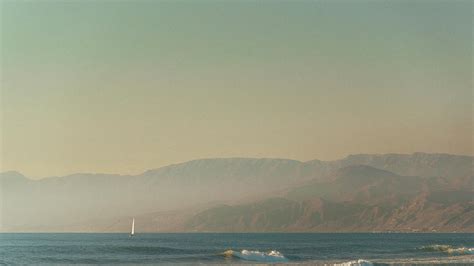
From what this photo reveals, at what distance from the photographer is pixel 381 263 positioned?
11250 centimetres

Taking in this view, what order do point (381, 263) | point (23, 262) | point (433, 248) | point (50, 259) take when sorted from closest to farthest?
point (381, 263) < point (23, 262) < point (50, 259) < point (433, 248)

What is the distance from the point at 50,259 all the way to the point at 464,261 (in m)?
69.6

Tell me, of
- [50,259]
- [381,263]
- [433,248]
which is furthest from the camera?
[433,248]

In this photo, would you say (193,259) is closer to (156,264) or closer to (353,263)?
(156,264)

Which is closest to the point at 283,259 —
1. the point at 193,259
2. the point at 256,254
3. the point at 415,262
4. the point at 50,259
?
the point at 256,254

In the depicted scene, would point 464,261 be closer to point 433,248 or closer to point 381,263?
point 381,263

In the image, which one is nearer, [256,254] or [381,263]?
[381,263]

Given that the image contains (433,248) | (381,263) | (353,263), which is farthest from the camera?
(433,248)

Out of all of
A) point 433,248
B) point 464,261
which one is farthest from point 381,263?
point 433,248

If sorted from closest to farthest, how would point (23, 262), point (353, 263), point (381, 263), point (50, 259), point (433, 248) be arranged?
point (353, 263) → point (381, 263) → point (23, 262) → point (50, 259) → point (433, 248)

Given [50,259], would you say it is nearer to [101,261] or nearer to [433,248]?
[101,261]

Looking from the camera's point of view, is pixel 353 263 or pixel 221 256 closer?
pixel 353 263

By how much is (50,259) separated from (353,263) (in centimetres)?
5533

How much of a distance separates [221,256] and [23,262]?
3363cm
